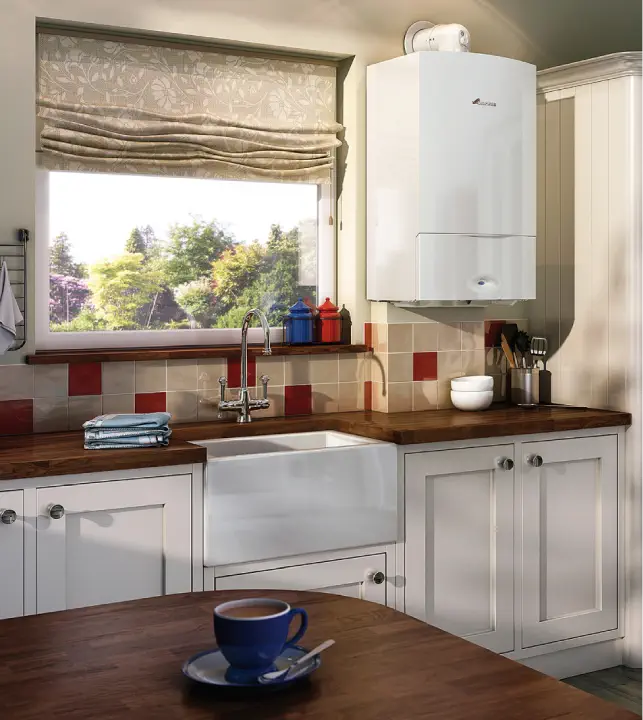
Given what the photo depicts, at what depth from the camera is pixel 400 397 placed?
3826 mm

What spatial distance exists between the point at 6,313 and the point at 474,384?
5.72ft

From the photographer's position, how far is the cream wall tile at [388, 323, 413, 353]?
12.5 ft

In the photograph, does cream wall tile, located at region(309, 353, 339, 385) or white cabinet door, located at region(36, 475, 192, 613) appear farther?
cream wall tile, located at region(309, 353, 339, 385)

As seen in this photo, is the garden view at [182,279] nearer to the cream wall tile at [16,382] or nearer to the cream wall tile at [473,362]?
the cream wall tile at [16,382]

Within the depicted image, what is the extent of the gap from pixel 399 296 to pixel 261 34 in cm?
108

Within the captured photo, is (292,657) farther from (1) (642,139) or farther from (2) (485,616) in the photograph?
(1) (642,139)

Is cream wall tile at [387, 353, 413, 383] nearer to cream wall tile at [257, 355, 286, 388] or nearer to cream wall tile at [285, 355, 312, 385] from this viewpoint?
cream wall tile at [285, 355, 312, 385]

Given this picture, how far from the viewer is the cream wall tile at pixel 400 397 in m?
3.80

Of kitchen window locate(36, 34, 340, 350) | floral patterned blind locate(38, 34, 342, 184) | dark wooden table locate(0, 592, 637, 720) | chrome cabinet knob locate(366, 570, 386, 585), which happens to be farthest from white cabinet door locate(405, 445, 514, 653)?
dark wooden table locate(0, 592, 637, 720)

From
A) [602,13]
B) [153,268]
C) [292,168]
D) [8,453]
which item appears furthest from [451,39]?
[8,453]

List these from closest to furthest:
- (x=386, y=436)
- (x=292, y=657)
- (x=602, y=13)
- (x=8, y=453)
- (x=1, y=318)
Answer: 1. (x=292, y=657)
2. (x=8, y=453)
3. (x=1, y=318)
4. (x=386, y=436)
5. (x=602, y=13)

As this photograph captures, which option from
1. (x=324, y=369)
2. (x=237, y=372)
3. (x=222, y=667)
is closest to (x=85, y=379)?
(x=237, y=372)

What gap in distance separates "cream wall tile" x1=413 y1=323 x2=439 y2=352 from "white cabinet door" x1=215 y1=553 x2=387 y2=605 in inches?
38.6

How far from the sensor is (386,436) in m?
3.25
